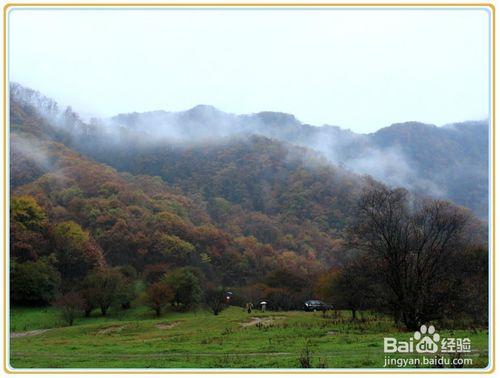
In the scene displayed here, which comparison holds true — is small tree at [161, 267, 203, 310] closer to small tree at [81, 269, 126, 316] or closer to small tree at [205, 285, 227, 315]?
small tree at [205, 285, 227, 315]

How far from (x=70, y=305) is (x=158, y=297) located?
6445mm

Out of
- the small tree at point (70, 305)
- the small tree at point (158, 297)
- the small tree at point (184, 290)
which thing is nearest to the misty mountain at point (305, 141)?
the small tree at point (70, 305)

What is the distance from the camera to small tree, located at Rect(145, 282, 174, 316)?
37781mm

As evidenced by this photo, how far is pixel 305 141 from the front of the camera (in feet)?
429

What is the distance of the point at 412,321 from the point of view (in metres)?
19.2

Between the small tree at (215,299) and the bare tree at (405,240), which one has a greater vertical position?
the bare tree at (405,240)

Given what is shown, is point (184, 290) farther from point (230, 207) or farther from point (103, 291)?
point (230, 207)

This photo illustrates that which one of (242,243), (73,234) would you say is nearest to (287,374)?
(73,234)

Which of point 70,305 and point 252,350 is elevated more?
point 252,350

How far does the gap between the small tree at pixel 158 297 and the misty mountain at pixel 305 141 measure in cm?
5201

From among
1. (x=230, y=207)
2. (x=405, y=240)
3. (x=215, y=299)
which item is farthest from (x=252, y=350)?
(x=230, y=207)

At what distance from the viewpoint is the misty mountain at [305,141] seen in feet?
297

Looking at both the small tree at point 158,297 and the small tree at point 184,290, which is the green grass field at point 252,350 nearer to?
the small tree at point 158,297

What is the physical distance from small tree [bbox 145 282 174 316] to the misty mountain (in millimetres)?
52005
